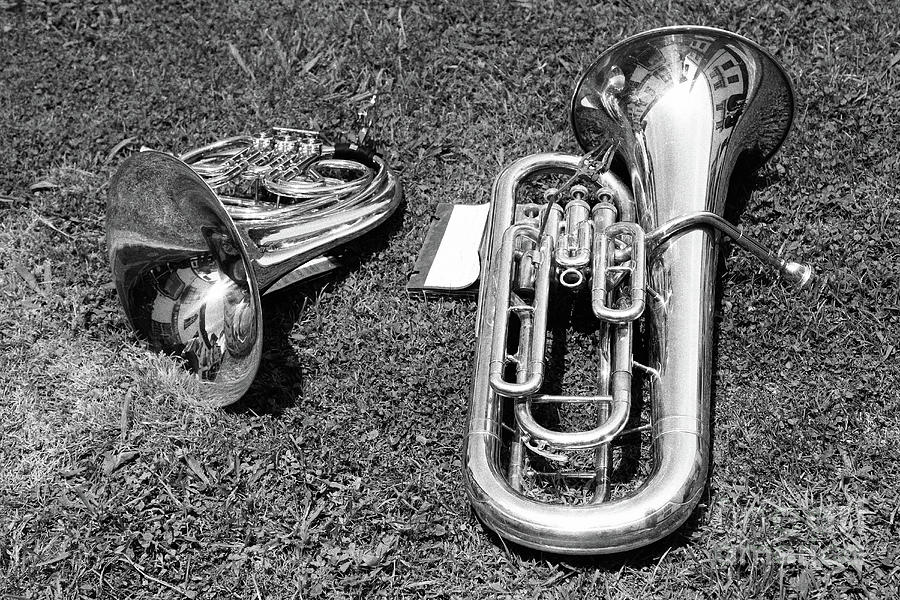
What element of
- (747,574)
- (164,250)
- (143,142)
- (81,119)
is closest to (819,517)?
(747,574)

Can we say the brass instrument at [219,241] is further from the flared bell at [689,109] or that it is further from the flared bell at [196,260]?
the flared bell at [689,109]

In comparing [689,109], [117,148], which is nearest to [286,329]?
[117,148]

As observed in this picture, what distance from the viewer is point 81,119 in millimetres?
4695

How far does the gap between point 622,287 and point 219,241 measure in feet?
5.11

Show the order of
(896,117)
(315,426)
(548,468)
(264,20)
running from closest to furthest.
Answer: (548,468)
(315,426)
(896,117)
(264,20)

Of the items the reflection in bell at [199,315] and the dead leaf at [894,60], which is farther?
the dead leaf at [894,60]

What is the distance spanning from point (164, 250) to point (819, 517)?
2619 mm

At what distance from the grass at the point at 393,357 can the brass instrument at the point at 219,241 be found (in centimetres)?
18

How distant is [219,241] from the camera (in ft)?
11.4

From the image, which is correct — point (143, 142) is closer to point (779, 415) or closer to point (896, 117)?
point (779, 415)

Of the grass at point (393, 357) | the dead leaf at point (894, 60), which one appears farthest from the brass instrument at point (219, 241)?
the dead leaf at point (894, 60)

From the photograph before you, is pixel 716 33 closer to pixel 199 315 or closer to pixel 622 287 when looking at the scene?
pixel 622 287

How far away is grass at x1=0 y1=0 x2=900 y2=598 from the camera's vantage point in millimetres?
3043

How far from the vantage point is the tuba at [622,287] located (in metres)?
2.81
